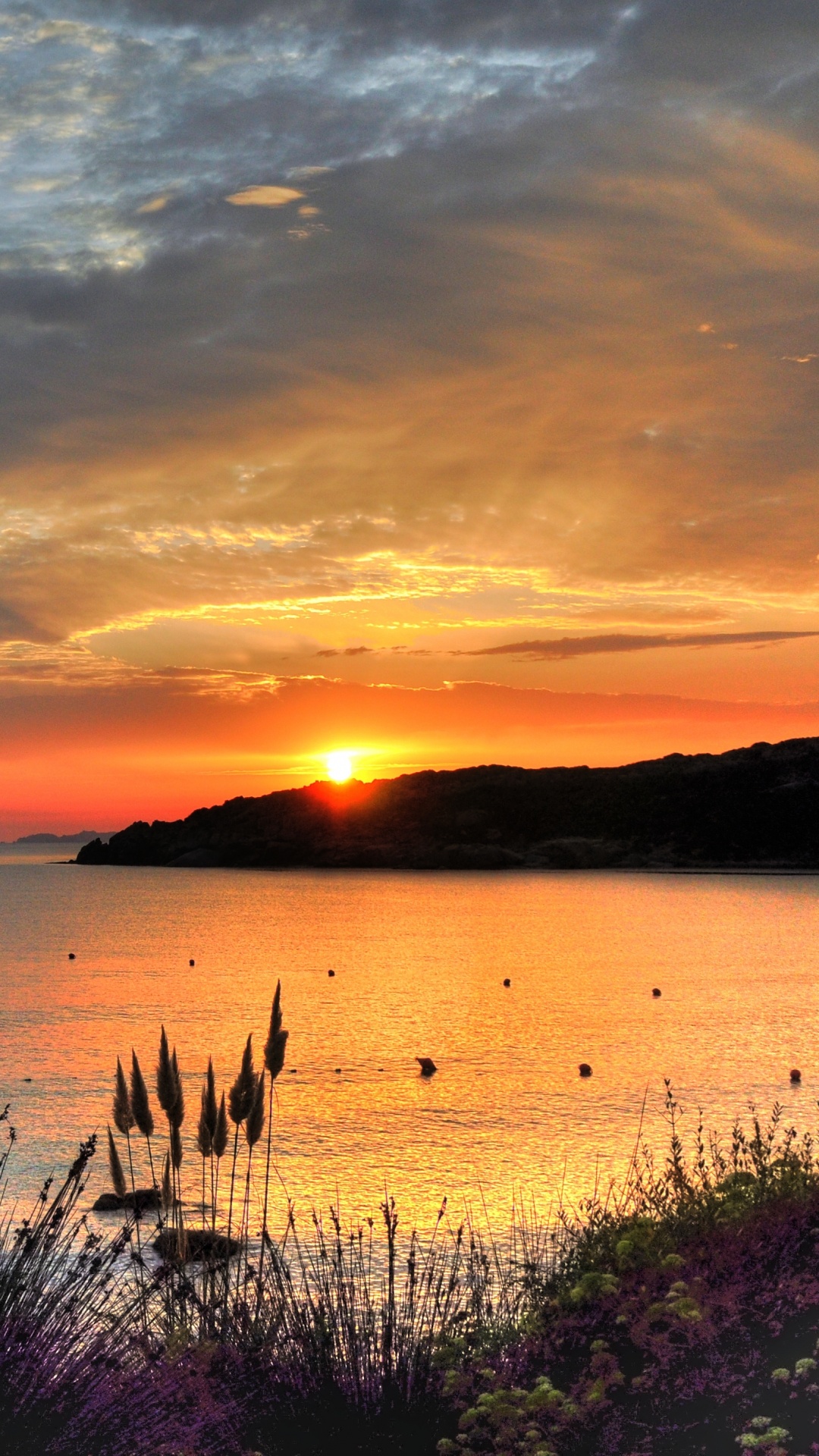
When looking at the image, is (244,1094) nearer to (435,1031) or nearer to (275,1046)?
(275,1046)

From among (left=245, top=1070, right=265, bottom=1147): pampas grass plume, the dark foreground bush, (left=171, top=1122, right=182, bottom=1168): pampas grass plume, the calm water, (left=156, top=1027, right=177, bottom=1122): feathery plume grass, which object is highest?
(left=156, top=1027, right=177, bottom=1122): feathery plume grass

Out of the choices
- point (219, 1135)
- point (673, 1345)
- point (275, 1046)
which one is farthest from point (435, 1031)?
point (275, 1046)

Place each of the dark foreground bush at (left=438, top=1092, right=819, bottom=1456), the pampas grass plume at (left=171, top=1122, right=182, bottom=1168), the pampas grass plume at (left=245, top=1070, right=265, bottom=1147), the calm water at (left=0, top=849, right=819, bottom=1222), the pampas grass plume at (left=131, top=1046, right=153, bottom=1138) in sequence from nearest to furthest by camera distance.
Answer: the dark foreground bush at (left=438, top=1092, right=819, bottom=1456)
the pampas grass plume at (left=131, top=1046, right=153, bottom=1138)
the pampas grass plume at (left=245, top=1070, right=265, bottom=1147)
the pampas grass plume at (left=171, top=1122, right=182, bottom=1168)
the calm water at (left=0, top=849, right=819, bottom=1222)

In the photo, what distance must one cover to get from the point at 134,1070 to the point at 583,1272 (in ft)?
12.5

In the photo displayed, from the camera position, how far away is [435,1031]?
35.2 metres

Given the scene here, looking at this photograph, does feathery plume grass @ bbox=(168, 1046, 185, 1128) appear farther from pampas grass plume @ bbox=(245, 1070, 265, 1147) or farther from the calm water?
the calm water

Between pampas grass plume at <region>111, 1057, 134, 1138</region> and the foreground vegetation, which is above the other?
pampas grass plume at <region>111, 1057, 134, 1138</region>

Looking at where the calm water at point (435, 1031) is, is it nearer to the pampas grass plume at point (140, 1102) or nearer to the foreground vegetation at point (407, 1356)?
the foreground vegetation at point (407, 1356)

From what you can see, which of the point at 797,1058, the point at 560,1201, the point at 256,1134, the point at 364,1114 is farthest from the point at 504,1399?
the point at 797,1058

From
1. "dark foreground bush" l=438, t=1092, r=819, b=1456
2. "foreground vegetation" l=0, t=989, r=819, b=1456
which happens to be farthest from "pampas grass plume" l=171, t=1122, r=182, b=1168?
"dark foreground bush" l=438, t=1092, r=819, b=1456

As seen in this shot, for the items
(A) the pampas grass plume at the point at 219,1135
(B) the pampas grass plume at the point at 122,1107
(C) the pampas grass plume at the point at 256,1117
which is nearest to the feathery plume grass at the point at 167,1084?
(B) the pampas grass plume at the point at 122,1107

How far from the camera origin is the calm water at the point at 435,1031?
1903 centimetres

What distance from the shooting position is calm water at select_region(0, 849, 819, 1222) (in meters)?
19.0

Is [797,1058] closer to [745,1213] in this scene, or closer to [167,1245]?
[745,1213]
